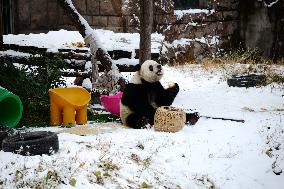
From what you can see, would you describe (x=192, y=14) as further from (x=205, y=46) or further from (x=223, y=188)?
(x=223, y=188)

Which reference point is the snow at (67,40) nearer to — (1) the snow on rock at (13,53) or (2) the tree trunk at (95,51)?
(1) the snow on rock at (13,53)

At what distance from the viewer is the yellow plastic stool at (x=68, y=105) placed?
17.9ft

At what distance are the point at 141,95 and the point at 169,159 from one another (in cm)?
135

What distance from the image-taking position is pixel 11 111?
4957mm

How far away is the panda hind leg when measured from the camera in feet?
17.1

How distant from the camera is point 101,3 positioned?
11945 millimetres

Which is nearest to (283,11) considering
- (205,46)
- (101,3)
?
(205,46)

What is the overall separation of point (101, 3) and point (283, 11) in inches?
227

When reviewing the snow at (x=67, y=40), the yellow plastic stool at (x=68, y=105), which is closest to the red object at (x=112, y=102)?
the yellow plastic stool at (x=68, y=105)

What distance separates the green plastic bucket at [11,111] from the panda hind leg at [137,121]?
1.39 meters

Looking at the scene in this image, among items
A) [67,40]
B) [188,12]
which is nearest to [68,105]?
[67,40]

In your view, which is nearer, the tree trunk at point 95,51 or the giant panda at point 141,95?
the giant panda at point 141,95

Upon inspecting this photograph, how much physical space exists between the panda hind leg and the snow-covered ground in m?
0.18

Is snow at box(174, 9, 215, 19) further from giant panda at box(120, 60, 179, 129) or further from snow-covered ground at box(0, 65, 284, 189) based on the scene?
giant panda at box(120, 60, 179, 129)
